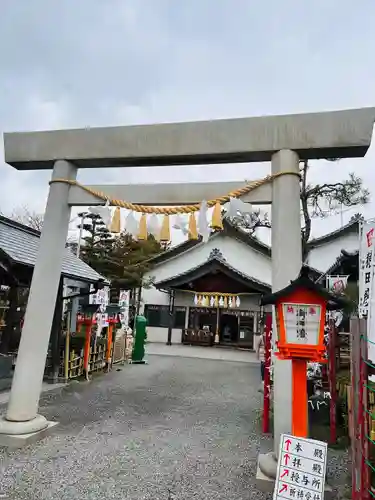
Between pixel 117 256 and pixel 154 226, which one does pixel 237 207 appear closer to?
pixel 154 226

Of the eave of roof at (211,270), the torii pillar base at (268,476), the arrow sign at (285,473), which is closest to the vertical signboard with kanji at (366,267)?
the torii pillar base at (268,476)

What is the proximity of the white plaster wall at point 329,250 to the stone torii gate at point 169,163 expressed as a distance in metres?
19.2

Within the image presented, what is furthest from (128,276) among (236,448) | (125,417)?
(236,448)

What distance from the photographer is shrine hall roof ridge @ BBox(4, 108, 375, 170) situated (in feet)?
14.3

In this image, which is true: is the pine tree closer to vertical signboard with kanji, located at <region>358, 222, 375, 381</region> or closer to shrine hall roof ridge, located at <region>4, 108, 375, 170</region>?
shrine hall roof ridge, located at <region>4, 108, 375, 170</region>

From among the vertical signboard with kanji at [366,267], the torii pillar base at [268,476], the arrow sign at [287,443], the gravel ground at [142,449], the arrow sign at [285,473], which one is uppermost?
the vertical signboard with kanji at [366,267]

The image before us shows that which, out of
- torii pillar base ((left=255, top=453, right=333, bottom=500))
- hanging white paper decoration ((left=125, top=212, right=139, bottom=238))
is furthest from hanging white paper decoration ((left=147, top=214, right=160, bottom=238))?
torii pillar base ((left=255, top=453, right=333, bottom=500))

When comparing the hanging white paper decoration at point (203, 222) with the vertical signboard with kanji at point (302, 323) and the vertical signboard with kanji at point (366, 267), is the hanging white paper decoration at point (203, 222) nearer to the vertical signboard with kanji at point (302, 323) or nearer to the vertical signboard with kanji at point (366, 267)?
the vertical signboard with kanji at point (302, 323)

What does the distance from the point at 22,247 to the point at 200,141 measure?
5.83 metres

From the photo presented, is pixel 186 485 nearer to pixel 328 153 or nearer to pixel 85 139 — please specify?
pixel 328 153

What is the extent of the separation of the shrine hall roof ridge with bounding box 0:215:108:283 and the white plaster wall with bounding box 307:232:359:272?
1649 cm

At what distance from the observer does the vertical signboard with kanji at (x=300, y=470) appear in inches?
108

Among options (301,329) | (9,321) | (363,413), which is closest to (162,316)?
(9,321)

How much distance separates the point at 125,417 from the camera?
19.7ft
